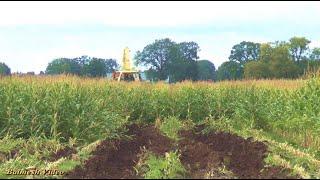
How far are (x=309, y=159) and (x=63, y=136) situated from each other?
4.67 meters

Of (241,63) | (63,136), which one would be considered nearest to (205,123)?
(63,136)

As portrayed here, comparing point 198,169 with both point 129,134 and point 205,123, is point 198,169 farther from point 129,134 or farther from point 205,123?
point 205,123

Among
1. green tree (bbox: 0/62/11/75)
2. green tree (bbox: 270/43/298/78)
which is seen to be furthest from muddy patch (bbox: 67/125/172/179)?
green tree (bbox: 270/43/298/78)

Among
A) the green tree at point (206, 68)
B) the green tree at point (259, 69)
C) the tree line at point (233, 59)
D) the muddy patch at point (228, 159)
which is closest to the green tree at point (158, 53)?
the tree line at point (233, 59)

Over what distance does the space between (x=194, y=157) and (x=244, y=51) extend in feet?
196

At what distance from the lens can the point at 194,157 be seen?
6961 millimetres

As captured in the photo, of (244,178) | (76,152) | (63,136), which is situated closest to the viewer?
(244,178)

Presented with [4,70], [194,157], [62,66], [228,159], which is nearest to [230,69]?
[62,66]

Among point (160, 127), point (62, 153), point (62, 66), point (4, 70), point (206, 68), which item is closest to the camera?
point (62, 153)

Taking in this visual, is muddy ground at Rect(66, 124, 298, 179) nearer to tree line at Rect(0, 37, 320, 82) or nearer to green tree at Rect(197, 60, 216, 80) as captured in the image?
tree line at Rect(0, 37, 320, 82)

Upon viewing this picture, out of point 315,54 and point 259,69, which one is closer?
point 259,69

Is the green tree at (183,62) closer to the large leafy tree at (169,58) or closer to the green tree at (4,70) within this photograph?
the large leafy tree at (169,58)

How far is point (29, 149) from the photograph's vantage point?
325 inches

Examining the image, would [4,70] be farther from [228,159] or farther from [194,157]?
[228,159]
